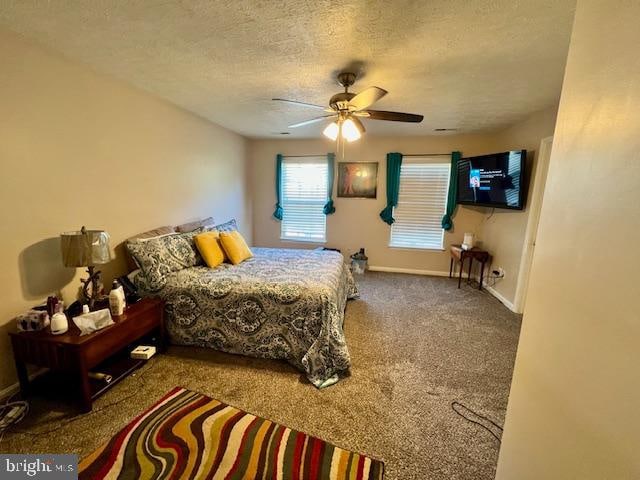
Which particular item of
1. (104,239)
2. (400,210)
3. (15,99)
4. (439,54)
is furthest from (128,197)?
(400,210)

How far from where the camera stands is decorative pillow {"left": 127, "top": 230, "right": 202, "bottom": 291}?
240 centimetres

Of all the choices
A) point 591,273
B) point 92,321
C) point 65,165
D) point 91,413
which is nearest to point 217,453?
point 91,413

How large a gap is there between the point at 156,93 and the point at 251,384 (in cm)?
295

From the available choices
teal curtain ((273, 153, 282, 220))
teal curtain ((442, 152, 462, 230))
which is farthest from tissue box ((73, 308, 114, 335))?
teal curtain ((442, 152, 462, 230))

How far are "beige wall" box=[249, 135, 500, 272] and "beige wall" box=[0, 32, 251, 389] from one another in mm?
2011

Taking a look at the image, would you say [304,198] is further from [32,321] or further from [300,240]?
[32,321]

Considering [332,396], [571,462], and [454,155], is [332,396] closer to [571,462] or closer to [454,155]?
[571,462]

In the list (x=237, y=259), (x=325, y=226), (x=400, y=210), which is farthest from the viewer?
(x=325, y=226)

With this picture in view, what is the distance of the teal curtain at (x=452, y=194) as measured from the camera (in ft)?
14.4

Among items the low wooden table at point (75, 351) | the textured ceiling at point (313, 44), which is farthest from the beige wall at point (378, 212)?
the low wooden table at point (75, 351)

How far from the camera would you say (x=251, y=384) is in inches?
79.9

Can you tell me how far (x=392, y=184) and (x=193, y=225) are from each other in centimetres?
318

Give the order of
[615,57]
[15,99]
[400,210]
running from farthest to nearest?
[400,210] < [15,99] < [615,57]

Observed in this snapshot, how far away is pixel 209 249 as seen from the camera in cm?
295
